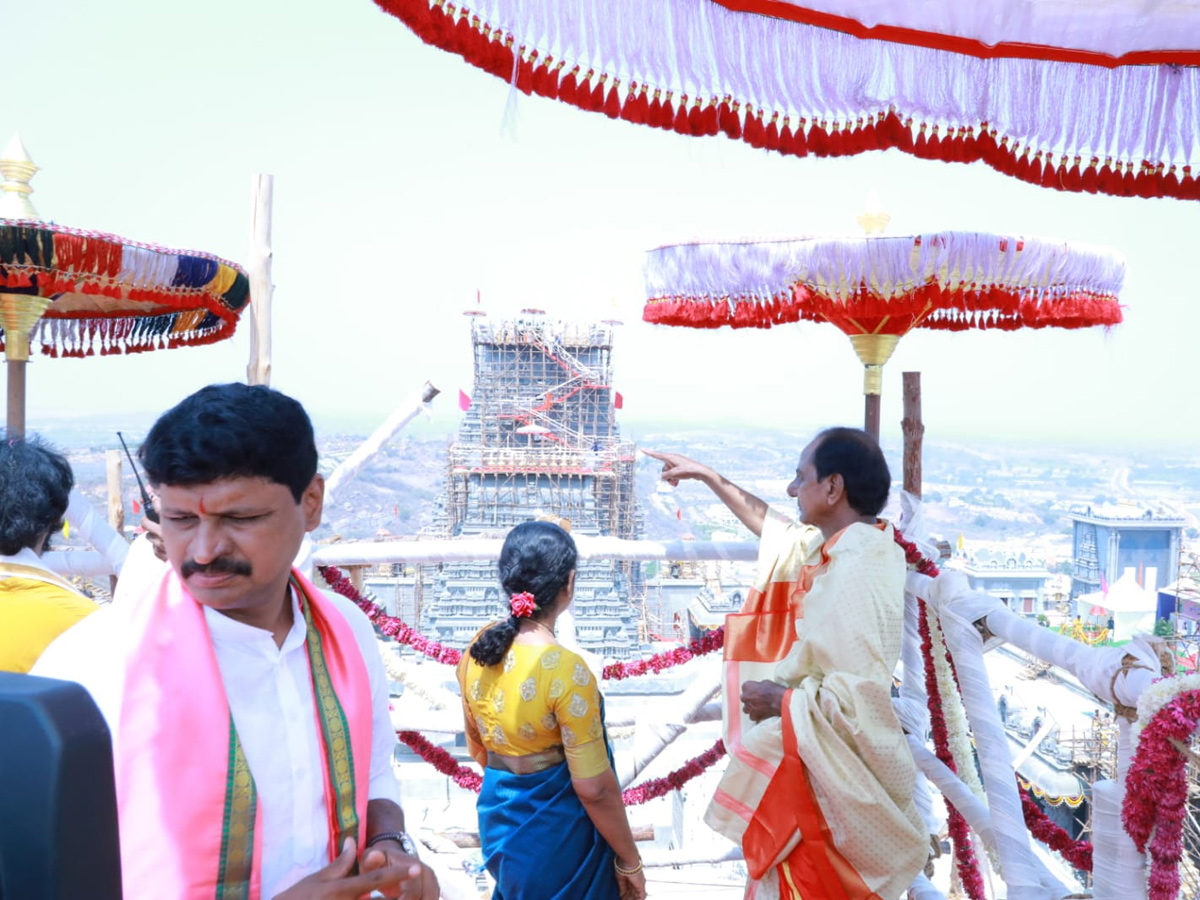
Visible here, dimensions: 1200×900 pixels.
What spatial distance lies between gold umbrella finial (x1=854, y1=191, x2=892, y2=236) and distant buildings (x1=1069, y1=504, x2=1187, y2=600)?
114ft

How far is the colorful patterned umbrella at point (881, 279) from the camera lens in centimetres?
295

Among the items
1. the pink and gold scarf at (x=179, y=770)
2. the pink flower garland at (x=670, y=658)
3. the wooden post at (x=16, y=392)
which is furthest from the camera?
the wooden post at (x=16, y=392)

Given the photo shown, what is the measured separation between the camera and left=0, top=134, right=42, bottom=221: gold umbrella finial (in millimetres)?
3664

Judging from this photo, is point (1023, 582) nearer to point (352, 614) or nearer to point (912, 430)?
point (912, 430)

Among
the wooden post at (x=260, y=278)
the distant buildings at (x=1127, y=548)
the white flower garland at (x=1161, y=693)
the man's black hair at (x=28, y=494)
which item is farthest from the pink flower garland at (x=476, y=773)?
the distant buildings at (x=1127, y=548)

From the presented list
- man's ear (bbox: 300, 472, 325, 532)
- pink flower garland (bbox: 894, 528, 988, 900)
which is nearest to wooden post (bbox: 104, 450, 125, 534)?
pink flower garland (bbox: 894, 528, 988, 900)

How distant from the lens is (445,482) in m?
22.2

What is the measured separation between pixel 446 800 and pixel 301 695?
10655 millimetres

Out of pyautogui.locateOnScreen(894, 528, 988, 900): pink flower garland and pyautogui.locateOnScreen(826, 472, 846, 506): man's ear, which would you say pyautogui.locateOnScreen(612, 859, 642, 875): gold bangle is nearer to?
pyautogui.locateOnScreen(894, 528, 988, 900): pink flower garland

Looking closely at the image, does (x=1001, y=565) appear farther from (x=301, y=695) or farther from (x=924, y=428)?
(x=301, y=695)

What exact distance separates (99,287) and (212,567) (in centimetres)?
295

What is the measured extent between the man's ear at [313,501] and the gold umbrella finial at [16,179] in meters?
3.02

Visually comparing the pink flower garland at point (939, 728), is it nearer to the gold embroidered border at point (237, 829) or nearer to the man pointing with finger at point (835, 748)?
the man pointing with finger at point (835, 748)

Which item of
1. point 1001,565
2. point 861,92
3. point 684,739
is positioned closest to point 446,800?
point 684,739
